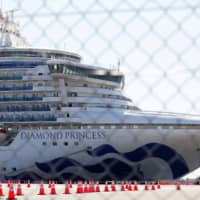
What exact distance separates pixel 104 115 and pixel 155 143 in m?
1.57

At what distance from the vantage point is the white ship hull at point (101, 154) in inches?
578

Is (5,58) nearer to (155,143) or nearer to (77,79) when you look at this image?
(77,79)

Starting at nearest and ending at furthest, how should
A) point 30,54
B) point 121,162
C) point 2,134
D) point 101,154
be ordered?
point 121,162
point 101,154
point 2,134
point 30,54

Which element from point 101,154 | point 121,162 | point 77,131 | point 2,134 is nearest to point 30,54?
point 2,134

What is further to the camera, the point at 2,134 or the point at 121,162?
the point at 2,134

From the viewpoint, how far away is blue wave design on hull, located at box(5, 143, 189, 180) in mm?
14648

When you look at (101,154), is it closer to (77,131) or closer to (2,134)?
(77,131)

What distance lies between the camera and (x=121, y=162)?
582 inches

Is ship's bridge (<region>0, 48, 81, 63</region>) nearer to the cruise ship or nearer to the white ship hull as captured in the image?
the cruise ship

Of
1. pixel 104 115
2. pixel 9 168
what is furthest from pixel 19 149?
pixel 104 115

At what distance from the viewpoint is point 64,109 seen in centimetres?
1655

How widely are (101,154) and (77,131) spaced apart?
126 cm

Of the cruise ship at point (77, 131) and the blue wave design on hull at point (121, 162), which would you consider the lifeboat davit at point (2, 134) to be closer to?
the cruise ship at point (77, 131)

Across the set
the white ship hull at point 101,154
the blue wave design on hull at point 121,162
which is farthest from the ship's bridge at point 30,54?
the blue wave design on hull at point 121,162
